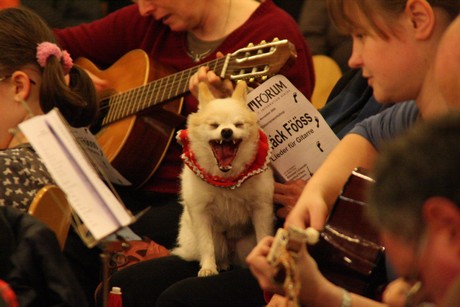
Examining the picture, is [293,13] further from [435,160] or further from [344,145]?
[435,160]

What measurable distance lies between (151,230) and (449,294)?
4.89 ft

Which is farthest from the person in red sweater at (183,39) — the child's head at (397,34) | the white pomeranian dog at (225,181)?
the child's head at (397,34)

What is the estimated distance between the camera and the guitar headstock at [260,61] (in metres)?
2.01

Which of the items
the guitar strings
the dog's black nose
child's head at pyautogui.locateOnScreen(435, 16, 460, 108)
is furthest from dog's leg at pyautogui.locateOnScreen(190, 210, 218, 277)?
child's head at pyautogui.locateOnScreen(435, 16, 460, 108)

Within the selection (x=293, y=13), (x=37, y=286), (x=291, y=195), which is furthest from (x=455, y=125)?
(x=293, y=13)

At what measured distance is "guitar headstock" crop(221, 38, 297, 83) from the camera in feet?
6.58

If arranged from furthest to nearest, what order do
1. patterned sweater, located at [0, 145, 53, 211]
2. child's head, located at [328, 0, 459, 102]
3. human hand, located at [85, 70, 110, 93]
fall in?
human hand, located at [85, 70, 110, 93] < patterned sweater, located at [0, 145, 53, 211] < child's head, located at [328, 0, 459, 102]

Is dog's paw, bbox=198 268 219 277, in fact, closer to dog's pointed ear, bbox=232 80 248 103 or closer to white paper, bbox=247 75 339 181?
white paper, bbox=247 75 339 181

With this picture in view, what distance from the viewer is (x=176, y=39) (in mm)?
2527

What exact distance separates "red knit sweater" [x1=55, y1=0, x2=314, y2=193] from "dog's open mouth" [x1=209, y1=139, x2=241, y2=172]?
1.56 feet

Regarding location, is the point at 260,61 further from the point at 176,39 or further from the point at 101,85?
the point at 101,85

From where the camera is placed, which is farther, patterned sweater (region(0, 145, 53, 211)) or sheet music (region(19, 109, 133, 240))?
patterned sweater (region(0, 145, 53, 211))

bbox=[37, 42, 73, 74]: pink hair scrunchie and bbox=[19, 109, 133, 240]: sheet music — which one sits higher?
bbox=[19, 109, 133, 240]: sheet music

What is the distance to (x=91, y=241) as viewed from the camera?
1.34 meters
